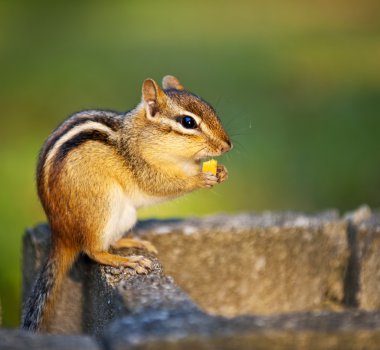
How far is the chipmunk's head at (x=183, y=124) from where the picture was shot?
4086 millimetres

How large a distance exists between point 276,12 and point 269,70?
4358 mm

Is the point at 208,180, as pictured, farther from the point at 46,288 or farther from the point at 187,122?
the point at 46,288

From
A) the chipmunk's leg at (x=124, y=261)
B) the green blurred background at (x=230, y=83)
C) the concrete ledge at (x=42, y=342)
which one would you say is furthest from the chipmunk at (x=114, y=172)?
the concrete ledge at (x=42, y=342)

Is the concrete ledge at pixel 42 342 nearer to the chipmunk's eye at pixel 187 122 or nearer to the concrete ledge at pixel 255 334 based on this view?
the concrete ledge at pixel 255 334

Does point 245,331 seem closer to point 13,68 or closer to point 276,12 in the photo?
point 13,68

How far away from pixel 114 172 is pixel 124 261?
1.54 ft

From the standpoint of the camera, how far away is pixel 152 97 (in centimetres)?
422

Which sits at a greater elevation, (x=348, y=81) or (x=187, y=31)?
(x=187, y=31)

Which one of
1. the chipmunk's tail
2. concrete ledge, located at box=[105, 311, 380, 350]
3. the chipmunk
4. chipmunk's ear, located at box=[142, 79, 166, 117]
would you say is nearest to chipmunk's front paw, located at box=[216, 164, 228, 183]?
the chipmunk

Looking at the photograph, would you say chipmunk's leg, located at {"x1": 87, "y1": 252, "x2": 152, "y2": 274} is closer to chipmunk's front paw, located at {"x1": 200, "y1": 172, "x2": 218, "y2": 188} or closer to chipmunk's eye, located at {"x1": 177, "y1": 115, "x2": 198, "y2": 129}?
chipmunk's front paw, located at {"x1": 200, "y1": 172, "x2": 218, "y2": 188}

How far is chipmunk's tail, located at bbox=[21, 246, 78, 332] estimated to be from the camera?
3.82 meters

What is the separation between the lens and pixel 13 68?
12.0 m

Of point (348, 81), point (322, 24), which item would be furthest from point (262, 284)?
point (322, 24)

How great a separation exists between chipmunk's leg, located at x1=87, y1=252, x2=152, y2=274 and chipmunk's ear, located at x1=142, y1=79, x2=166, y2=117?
2.37 ft
